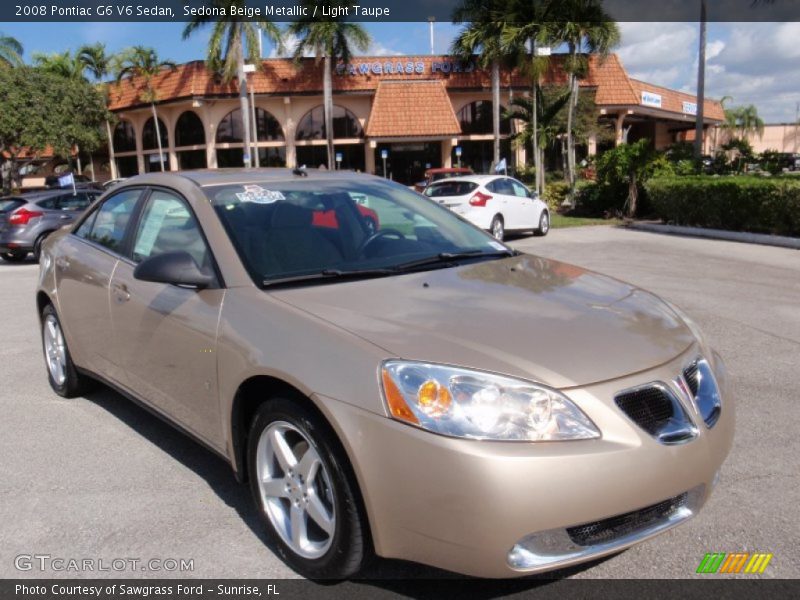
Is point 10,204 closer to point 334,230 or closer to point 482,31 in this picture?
point 334,230

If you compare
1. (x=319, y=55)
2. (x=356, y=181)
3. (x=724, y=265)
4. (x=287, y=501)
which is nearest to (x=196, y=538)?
(x=287, y=501)

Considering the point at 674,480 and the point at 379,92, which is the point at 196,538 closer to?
the point at 674,480

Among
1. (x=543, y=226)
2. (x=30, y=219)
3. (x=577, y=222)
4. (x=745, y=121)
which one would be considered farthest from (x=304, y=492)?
(x=745, y=121)

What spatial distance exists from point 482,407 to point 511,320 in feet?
1.75

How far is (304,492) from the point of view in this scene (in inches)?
112

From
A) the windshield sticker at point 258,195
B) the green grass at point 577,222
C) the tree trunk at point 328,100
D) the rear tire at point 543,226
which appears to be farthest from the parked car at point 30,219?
the tree trunk at point 328,100

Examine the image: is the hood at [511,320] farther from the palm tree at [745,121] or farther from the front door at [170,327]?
the palm tree at [745,121]

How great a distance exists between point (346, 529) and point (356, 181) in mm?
2320

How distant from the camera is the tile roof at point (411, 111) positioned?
41.1 meters

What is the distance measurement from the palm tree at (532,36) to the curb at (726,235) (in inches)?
378

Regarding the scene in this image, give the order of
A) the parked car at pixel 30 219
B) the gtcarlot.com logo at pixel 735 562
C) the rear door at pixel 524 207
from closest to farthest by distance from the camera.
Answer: the gtcarlot.com logo at pixel 735 562, the parked car at pixel 30 219, the rear door at pixel 524 207

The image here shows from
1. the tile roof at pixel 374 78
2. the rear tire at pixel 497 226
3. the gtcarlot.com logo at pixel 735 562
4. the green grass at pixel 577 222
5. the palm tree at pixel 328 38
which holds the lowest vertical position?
the green grass at pixel 577 222

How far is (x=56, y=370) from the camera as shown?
534cm

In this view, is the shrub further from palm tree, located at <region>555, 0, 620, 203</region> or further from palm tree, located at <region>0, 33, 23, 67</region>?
palm tree, located at <region>0, 33, 23, 67</region>
